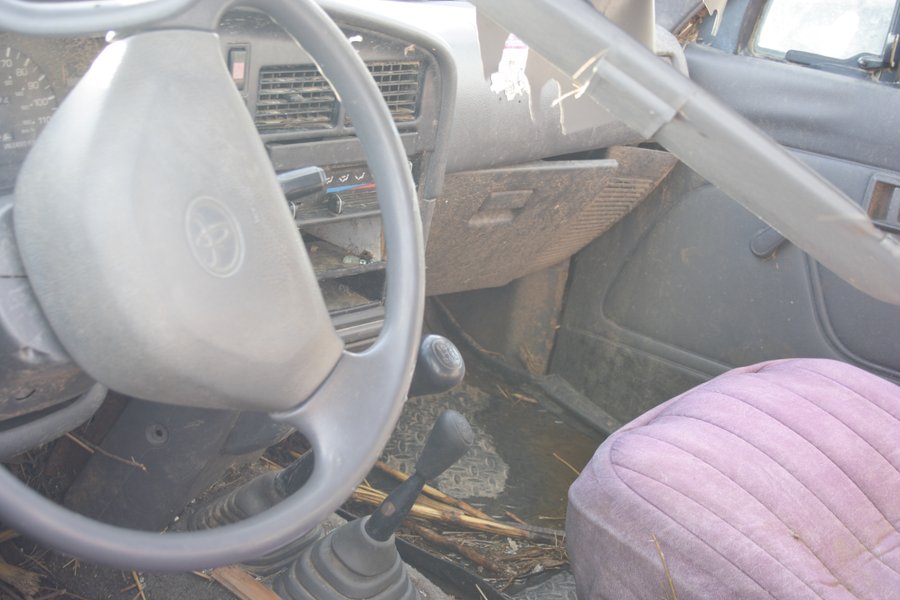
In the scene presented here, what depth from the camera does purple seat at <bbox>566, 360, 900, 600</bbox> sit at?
1255mm

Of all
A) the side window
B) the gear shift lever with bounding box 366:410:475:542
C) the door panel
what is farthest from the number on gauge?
the side window

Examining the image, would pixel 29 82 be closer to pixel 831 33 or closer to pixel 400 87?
pixel 400 87

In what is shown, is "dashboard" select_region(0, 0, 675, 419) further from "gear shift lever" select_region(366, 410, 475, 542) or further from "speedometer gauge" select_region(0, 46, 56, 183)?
"gear shift lever" select_region(366, 410, 475, 542)

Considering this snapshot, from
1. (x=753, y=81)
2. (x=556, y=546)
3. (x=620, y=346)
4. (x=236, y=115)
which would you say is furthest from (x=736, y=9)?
(x=236, y=115)

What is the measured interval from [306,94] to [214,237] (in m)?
0.55

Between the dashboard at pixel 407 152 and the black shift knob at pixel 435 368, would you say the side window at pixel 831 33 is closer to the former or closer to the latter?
the dashboard at pixel 407 152

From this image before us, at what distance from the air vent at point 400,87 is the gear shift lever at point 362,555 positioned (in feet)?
Result: 1.57

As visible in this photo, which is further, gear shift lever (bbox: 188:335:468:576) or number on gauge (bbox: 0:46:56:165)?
gear shift lever (bbox: 188:335:468:576)

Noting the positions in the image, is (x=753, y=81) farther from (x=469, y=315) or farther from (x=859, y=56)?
(x=469, y=315)

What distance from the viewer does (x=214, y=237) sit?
3.06ft

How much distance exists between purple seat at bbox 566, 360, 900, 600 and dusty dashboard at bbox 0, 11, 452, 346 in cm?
45

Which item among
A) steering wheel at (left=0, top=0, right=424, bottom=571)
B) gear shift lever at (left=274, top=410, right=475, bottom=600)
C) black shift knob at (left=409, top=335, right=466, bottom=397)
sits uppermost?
steering wheel at (left=0, top=0, right=424, bottom=571)

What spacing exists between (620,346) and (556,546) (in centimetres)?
59

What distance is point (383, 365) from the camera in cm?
102
